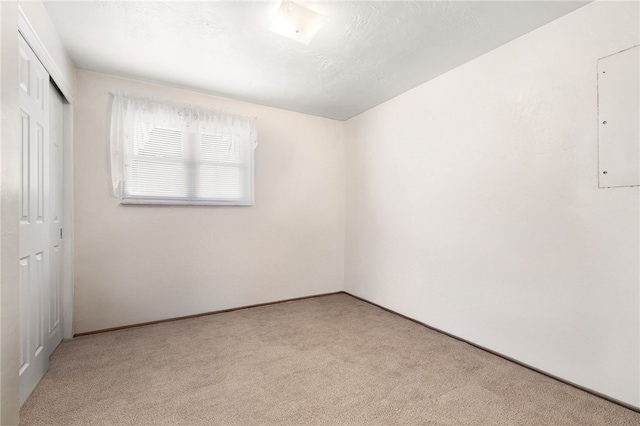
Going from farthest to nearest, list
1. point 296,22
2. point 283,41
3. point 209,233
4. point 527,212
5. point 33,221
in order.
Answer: point 209,233 < point 283,41 < point 527,212 < point 296,22 < point 33,221

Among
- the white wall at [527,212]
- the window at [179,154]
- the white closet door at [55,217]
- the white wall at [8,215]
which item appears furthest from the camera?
the window at [179,154]

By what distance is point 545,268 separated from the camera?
2.04 m

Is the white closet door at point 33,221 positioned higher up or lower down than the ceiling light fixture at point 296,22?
lower down

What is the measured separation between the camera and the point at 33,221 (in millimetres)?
1834

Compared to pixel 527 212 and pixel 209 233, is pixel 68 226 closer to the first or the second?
pixel 209 233

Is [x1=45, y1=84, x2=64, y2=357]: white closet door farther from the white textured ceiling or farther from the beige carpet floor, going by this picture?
the white textured ceiling

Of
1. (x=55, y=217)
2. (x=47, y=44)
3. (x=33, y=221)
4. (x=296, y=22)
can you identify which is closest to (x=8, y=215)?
(x=33, y=221)

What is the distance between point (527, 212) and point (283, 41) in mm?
2305

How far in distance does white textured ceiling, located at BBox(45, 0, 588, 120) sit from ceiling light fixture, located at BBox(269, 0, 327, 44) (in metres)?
0.06

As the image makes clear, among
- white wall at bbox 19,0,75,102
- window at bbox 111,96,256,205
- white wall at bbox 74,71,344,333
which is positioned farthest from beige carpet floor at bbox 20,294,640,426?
white wall at bbox 19,0,75,102

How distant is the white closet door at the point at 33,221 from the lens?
1.69 meters

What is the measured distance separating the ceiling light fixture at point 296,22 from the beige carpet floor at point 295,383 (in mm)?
2444

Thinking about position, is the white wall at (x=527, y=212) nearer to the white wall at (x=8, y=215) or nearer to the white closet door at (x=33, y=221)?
the white wall at (x=8, y=215)

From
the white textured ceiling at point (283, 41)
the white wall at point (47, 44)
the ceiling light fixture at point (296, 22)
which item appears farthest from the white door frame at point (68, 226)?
the ceiling light fixture at point (296, 22)
